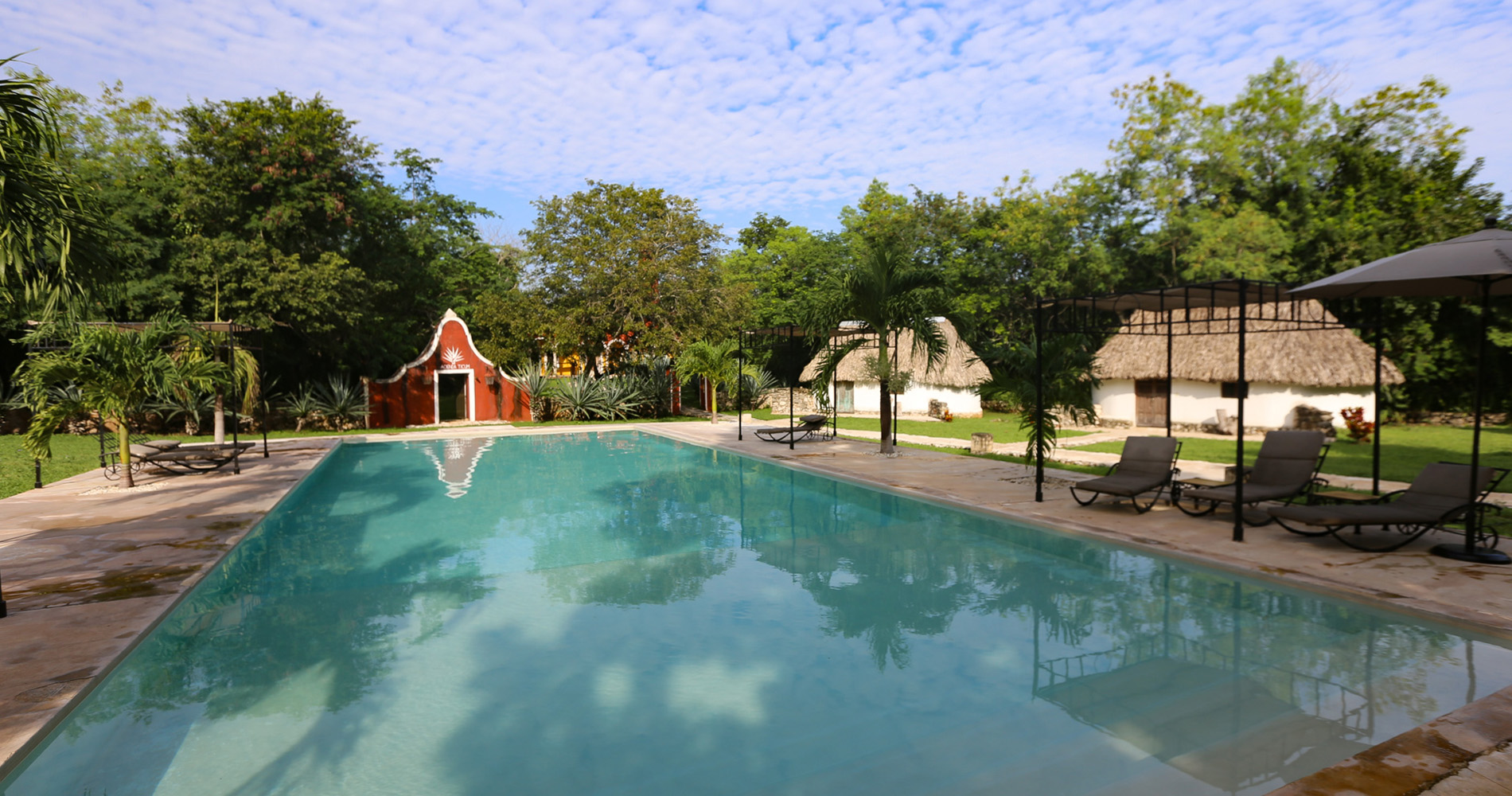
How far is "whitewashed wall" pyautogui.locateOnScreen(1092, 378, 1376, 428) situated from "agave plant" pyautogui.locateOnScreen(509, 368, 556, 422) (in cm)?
1912

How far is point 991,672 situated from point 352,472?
1345cm

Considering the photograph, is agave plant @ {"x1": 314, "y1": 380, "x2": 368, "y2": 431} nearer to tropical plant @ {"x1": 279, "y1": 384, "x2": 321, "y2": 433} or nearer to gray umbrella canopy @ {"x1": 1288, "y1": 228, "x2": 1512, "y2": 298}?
tropical plant @ {"x1": 279, "y1": 384, "x2": 321, "y2": 433}

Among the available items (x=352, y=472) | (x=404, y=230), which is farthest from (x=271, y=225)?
(x=352, y=472)

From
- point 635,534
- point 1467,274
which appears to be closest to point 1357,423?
point 1467,274

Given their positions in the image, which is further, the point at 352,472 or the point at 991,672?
the point at 352,472

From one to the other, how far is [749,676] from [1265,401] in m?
18.8

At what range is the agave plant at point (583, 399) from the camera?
2538cm

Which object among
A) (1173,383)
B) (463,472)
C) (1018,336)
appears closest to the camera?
(463,472)

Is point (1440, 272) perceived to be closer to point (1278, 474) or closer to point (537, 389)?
point (1278, 474)

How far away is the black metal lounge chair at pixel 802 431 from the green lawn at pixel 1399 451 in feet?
18.5

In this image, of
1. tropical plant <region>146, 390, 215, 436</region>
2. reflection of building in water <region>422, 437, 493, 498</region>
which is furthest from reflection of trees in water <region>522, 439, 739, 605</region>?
tropical plant <region>146, 390, 215, 436</region>

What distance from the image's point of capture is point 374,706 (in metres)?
4.50

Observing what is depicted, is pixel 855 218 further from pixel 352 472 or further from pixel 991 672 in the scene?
pixel 991 672

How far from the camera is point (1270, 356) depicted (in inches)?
740
